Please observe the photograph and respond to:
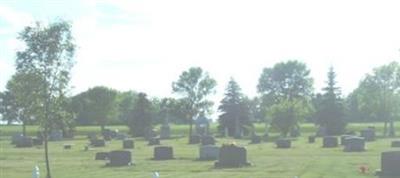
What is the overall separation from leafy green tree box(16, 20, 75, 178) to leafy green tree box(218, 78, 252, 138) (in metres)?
62.8

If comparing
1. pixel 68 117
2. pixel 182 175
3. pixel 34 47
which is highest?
pixel 34 47

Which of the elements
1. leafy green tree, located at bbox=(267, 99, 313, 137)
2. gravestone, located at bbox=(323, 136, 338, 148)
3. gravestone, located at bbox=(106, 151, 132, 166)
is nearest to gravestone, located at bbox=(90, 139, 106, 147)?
leafy green tree, located at bbox=(267, 99, 313, 137)

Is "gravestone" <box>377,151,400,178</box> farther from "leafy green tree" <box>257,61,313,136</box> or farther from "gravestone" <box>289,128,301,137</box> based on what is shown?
"leafy green tree" <box>257,61,313,136</box>

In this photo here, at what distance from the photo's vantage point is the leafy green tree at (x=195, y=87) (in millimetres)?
109250

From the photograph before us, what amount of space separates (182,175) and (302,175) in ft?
16.1

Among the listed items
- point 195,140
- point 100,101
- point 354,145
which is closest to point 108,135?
point 195,140

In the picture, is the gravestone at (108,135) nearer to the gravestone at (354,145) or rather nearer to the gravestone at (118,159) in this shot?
the gravestone at (354,145)

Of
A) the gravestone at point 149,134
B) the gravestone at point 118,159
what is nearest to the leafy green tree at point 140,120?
the gravestone at point 149,134

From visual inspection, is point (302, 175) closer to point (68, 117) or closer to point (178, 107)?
point (68, 117)

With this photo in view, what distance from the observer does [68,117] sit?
1155 inches

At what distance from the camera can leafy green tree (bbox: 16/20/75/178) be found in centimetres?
2802

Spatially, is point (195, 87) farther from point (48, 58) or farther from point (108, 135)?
point (48, 58)

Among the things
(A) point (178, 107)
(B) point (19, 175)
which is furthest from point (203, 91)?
(B) point (19, 175)

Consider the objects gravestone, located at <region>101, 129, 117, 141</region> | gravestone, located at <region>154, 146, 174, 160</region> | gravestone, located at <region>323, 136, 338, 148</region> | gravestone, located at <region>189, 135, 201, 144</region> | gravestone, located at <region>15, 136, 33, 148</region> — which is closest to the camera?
gravestone, located at <region>154, 146, 174, 160</region>
